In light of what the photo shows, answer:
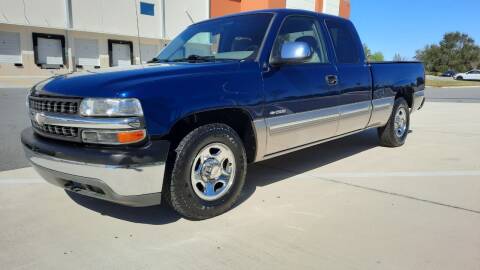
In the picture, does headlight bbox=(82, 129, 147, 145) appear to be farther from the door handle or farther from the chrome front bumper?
the door handle

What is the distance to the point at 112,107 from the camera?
2867mm

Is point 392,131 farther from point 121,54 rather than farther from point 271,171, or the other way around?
point 121,54

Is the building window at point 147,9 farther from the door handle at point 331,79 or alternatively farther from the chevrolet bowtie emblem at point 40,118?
the chevrolet bowtie emblem at point 40,118

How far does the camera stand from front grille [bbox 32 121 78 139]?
3.03 m

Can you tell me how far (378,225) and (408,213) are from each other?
0.45 meters

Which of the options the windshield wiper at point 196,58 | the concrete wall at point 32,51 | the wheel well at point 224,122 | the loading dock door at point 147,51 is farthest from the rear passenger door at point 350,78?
the loading dock door at point 147,51

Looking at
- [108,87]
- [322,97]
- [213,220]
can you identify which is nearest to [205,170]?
[213,220]

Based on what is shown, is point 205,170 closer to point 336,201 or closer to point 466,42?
point 336,201

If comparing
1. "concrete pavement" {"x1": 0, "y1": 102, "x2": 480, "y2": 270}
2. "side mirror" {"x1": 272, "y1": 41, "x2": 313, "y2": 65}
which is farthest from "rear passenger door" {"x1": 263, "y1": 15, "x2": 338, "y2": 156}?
"concrete pavement" {"x1": 0, "y1": 102, "x2": 480, "y2": 270}

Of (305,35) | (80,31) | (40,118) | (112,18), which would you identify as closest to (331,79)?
(305,35)

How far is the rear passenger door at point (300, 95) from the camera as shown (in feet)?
12.8

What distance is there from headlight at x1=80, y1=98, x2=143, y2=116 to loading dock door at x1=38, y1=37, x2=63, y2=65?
26802 mm

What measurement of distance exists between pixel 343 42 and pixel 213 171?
2.78m

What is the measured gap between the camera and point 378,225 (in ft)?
11.1
